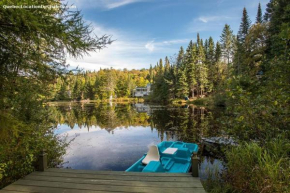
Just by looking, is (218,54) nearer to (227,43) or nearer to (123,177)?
(227,43)

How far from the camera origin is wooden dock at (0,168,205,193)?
279 centimetres

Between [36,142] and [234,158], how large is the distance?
444 cm

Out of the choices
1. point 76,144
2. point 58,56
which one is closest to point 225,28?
point 76,144

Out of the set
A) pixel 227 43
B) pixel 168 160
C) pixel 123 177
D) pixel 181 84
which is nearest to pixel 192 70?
pixel 181 84

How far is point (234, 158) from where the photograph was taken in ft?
11.9

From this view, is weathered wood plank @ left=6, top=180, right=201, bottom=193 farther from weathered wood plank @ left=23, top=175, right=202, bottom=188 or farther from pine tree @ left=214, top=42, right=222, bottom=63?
pine tree @ left=214, top=42, right=222, bottom=63

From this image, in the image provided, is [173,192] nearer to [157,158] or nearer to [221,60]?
[157,158]

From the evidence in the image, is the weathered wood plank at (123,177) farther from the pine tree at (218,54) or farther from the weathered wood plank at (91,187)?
the pine tree at (218,54)

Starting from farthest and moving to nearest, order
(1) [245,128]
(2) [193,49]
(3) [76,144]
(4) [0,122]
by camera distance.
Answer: (2) [193,49], (3) [76,144], (1) [245,128], (4) [0,122]

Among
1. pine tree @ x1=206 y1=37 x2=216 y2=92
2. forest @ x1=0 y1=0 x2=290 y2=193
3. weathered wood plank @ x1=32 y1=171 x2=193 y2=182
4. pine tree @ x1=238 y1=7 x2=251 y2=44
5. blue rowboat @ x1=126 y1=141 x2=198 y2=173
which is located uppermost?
pine tree @ x1=238 y1=7 x2=251 y2=44

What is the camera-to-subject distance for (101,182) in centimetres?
305

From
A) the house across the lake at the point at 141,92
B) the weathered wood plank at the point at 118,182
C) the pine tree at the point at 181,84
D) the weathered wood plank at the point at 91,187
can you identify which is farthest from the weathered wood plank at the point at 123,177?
the house across the lake at the point at 141,92

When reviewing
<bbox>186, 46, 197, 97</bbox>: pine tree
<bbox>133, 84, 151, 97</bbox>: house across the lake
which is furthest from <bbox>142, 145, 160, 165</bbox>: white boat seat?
<bbox>133, 84, 151, 97</bbox>: house across the lake

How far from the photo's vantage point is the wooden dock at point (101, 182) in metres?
2.79
